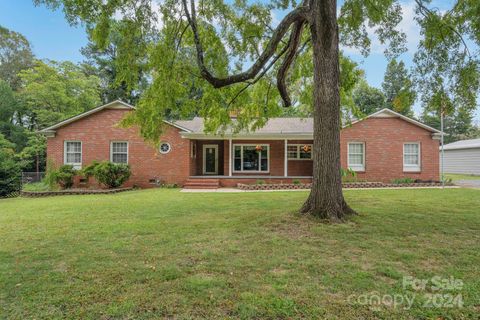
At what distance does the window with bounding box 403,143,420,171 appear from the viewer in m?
16.7

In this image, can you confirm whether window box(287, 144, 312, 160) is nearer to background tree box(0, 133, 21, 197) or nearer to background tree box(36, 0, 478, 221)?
background tree box(36, 0, 478, 221)

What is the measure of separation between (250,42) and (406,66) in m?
4.78

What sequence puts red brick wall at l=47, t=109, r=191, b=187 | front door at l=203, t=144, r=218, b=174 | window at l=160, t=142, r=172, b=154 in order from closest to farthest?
red brick wall at l=47, t=109, r=191, b=187, window at l=160, t=142, r=172, b=154, front door at l=203, t=144, r=218, b=174

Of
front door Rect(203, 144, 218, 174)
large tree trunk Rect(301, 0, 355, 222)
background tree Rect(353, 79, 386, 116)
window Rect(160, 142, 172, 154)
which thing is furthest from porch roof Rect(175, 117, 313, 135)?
background tree Rect(353, 79, 386, 116)

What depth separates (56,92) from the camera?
80.8 ft

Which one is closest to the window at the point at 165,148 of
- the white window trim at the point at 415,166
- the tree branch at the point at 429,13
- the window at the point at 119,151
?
the window at the point at 119,151

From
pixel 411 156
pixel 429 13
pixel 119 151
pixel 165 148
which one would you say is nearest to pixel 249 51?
pixel 429 13

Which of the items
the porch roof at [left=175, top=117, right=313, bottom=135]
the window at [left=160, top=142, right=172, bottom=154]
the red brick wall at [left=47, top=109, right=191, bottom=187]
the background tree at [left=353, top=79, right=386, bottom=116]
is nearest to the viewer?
the red brick wall at [left=47, top=109, right=191, bottom=187]

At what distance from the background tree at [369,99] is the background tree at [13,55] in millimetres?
39595

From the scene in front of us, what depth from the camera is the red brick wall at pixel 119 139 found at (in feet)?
52.1

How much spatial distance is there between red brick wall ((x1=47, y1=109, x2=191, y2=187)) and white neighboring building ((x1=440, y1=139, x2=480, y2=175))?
80.6 feet

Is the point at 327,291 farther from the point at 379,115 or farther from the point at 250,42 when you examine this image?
the point at 379,115

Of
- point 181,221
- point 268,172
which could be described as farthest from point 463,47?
point 268,172

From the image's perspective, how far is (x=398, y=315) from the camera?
105 inches
